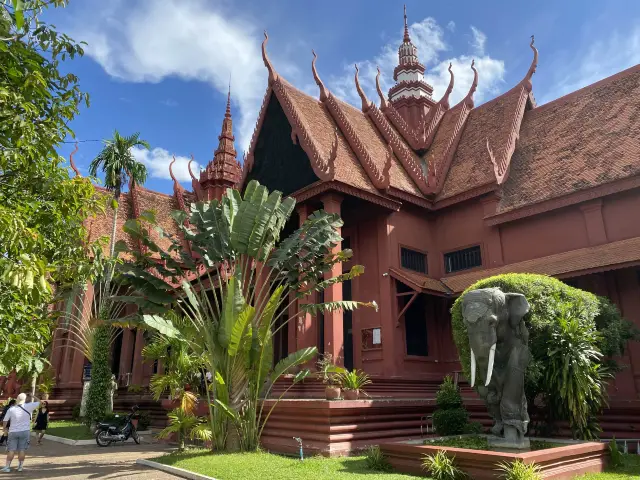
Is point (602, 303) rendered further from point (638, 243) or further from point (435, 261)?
point (435, 261)

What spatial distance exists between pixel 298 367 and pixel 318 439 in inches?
183

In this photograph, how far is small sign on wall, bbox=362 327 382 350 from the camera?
13914 mm

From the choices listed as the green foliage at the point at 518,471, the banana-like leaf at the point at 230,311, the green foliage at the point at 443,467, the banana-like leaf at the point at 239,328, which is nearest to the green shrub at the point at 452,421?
the green foliage at the point at 443,467

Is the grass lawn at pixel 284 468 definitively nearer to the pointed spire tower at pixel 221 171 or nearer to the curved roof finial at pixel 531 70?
the curved roof finial at pixel 531 70

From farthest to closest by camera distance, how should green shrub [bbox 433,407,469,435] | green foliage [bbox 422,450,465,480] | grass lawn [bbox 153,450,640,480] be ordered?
green shrub [bbox 433,407,469,435] < grass lawn [bbox 153,450,640,480] < green foliage [bbox 422,450,465,480]

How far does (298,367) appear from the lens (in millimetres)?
13586

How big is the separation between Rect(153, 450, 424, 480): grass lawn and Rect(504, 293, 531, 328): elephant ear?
2.58 meters

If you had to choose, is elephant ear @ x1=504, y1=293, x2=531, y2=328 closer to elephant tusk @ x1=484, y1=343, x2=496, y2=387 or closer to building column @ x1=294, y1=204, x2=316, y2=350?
elephant tusk @ x1=484, y1=343, x2=496, y2=387

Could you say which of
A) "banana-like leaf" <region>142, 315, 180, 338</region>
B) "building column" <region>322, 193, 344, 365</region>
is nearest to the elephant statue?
"banana-like leaf" <region>142, 315, 180, 338</region>

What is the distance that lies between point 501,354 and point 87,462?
7.64 m

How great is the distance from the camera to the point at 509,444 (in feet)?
22.8

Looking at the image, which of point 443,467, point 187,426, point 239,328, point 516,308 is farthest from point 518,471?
point 187,426

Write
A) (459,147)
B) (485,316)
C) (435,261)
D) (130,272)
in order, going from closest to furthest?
(485,316) < (130,272) < (435,261) < (459,147)

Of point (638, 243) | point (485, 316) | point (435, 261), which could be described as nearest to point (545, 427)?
point (485, 316)
